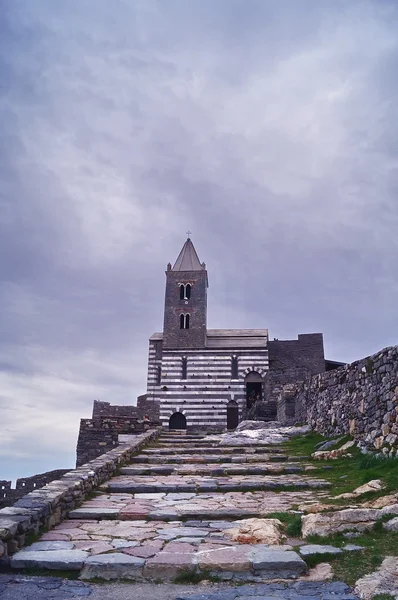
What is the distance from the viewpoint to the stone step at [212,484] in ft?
25.2

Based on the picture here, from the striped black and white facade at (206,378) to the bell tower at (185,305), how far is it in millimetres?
940

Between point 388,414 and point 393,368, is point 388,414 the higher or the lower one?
the lower one

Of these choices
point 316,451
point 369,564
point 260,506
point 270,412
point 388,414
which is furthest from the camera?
point 270,412

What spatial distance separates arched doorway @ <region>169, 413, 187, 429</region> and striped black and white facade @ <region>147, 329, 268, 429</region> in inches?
11.9

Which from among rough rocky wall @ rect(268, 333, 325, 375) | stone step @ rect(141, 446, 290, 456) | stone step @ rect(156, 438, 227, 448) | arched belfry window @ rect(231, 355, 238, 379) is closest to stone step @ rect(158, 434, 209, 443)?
stone step @ rect(156, 438, 227, 448)

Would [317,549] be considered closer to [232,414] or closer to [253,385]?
[232,414]

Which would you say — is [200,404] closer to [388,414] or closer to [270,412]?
[270,412]

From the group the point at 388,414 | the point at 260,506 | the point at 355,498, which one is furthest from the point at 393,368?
the point at 260,506

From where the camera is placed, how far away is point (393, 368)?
8.16 meters

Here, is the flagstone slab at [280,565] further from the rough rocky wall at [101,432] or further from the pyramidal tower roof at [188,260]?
the pyramidal tower roof at [188,260]

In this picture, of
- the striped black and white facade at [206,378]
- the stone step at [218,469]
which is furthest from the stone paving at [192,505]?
the striped black and white facade at [206,378]

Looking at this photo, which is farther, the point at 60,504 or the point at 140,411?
the point at 140,411

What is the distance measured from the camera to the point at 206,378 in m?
33.3

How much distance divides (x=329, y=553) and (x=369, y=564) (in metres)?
0.37
